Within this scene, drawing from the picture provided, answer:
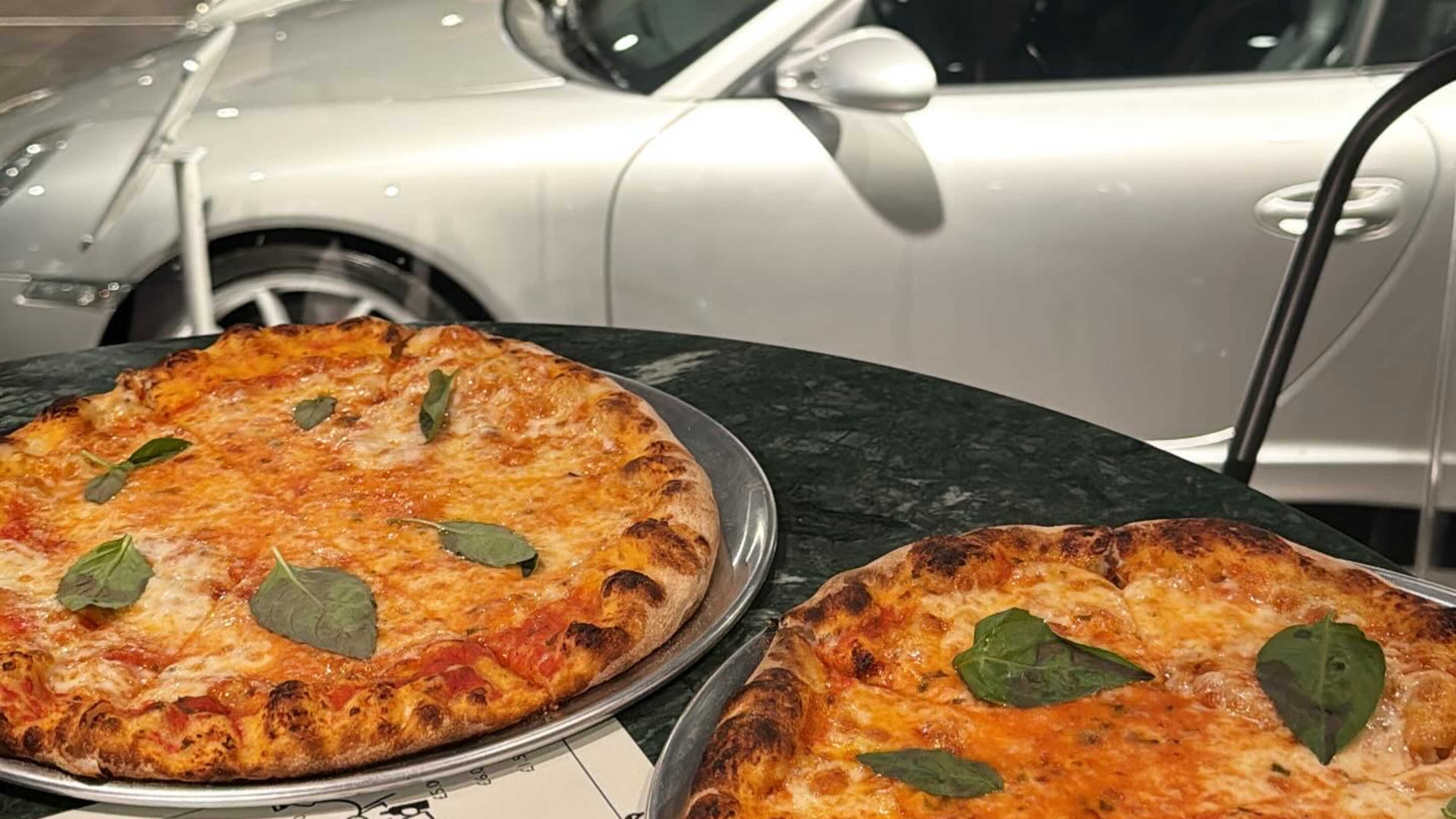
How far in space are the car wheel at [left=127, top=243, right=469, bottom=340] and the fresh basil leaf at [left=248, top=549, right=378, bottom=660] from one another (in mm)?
1644

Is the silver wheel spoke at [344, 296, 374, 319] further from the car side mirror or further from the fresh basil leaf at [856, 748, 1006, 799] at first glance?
the fresh basil leaf at [856, 748, 1006, 799]

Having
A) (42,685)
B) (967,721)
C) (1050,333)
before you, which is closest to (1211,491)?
(967,721)

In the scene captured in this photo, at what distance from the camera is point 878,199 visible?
8.71 feet


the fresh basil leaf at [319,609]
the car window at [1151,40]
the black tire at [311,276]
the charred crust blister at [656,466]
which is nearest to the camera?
the fresh basil leaf at [319,609]

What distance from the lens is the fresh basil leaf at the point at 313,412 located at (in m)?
1.49

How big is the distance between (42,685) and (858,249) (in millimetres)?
1832

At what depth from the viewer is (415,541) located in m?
1.26

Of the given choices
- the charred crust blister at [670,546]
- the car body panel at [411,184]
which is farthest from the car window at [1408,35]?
the charred crust blister at [670,546]

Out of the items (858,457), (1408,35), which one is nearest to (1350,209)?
(1408,35)

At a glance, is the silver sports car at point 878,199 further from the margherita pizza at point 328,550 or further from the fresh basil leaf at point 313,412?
the fresh basil leaf at point 313,412

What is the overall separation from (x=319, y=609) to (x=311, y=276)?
180 cm

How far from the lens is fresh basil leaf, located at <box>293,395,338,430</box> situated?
4.90 feet

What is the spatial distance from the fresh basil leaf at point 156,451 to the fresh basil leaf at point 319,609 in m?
0.30

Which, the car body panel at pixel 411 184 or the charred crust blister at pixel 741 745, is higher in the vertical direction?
the charred crust blister at pixel 741 745
